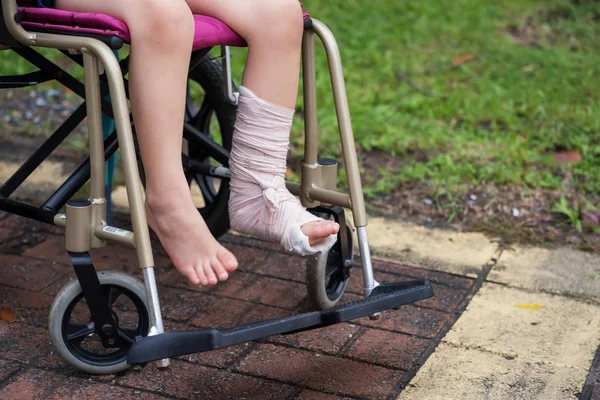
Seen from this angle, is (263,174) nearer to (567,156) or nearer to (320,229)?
(320,229)

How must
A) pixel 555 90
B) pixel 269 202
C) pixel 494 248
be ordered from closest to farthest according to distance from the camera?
pixel 269 202
pixel 494 248
pixel 555 90

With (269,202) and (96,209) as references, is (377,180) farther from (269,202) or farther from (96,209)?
(96,209)

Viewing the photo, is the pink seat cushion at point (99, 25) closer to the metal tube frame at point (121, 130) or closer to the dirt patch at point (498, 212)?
the metal tube frame at point (121, 130)

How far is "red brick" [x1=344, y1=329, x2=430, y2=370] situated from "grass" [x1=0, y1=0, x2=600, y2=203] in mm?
896

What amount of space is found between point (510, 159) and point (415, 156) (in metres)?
0.33

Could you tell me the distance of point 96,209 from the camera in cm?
179

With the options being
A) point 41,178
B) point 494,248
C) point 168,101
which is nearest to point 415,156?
point 494,248

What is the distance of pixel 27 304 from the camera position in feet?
7.06

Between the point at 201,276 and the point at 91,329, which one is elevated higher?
the point at 201,276

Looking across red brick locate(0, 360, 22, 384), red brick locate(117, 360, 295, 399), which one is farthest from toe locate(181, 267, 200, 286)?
red brick locate(0, 360, 22, 384)

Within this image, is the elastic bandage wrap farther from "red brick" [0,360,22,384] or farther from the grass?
the grass

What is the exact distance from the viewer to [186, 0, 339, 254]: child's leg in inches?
73.5

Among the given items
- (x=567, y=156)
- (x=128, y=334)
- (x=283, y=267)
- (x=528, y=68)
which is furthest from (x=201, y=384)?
(x=528, y=68)

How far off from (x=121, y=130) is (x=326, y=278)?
70 cm
